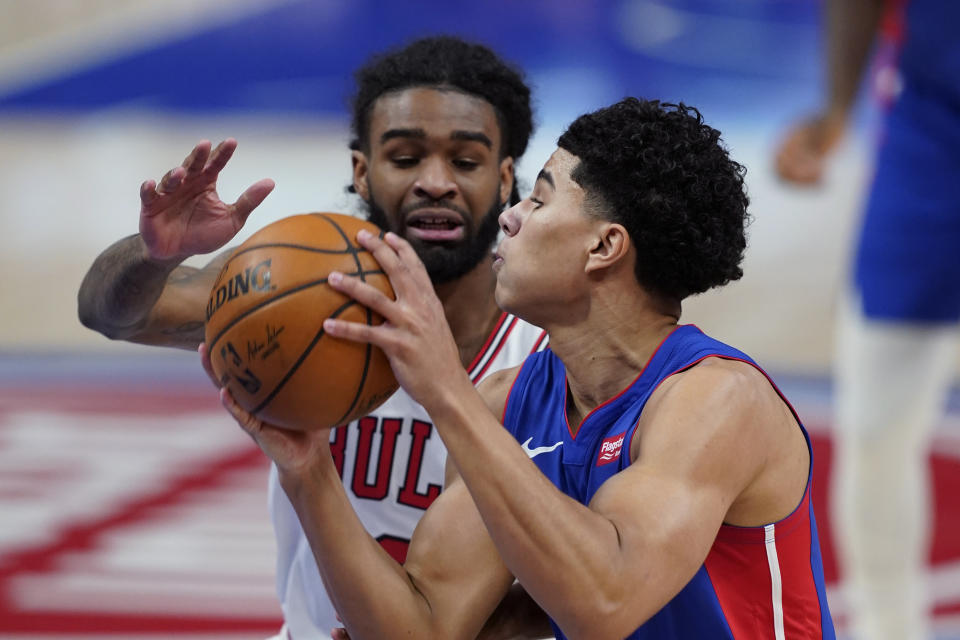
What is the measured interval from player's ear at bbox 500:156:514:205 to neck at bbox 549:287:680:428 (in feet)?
3.28

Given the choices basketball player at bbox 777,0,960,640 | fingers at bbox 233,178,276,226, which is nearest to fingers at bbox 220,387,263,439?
fingers at bbox 233,178,276,226

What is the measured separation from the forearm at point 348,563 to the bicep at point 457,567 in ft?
0.30

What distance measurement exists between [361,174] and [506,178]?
0.44 meters

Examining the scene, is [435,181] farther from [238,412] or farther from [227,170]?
[227,170]

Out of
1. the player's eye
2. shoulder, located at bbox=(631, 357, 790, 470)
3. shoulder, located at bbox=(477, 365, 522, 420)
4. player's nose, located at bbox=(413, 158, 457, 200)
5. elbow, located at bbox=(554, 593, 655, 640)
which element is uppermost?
→ the player's eye

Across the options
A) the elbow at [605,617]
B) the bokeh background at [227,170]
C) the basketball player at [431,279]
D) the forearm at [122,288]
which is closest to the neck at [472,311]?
the basketball player at [431,279]

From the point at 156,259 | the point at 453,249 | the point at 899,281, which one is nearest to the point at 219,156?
the point at 156,259

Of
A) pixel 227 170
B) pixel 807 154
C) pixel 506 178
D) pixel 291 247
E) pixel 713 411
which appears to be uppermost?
pixel 227 170

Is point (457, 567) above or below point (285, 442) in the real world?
below

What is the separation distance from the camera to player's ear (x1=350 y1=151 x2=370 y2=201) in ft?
12.0

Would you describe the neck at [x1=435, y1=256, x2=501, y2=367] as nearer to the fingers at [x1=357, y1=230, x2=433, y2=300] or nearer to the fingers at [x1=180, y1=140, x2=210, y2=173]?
the fingers at [x1=180, y1=140, x2=210, y2=173]

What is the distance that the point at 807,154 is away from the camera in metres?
4.88

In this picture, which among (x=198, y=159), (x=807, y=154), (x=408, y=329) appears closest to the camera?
(x=408, y=329)

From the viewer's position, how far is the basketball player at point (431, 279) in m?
3.40
